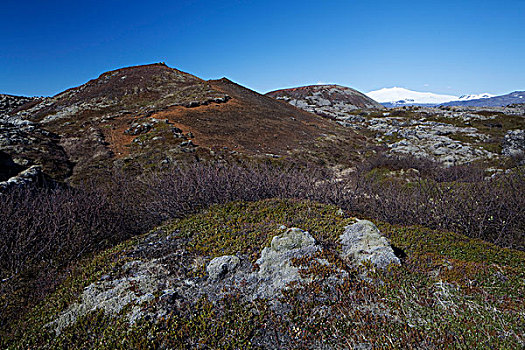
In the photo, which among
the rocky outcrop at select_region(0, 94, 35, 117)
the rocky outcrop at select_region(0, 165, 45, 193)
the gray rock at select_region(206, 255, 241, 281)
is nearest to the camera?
the gray rock at select_region(206, 255, 241, 281)

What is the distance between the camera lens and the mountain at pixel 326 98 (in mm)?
84188

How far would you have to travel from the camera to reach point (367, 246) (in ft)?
20.9

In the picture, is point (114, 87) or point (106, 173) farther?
point (114, 87)

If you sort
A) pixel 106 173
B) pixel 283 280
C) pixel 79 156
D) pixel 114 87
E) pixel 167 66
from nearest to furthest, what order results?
pixel 283 280, pixel 106 173, pixel 79 156, pixel 114 87, pixel 167 66

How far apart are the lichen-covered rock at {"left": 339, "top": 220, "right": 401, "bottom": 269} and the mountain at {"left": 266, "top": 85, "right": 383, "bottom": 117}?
7531 cm

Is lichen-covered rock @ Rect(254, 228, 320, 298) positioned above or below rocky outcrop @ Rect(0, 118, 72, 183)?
below

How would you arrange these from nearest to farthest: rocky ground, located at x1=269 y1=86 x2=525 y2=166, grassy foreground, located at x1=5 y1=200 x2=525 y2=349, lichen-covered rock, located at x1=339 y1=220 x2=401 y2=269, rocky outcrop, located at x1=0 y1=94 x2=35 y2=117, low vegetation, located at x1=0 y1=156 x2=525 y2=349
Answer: grassy foreground, located at x1=5 y1=200 x2=525 y2=349 < low vegetation, located at x1=0 y1=156 x2=525 y2=349 < lichen-covered rock, located at x1=339 y1=220 x2=401 y2=269 < rocky ground, located at x1=269 y1=86 x2=525 y2=166 < rocky outcrop, located at x1=0 y1=94 x2=35 y2=117

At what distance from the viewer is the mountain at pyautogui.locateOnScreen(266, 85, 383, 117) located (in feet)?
276

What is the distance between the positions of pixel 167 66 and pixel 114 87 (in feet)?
57.0

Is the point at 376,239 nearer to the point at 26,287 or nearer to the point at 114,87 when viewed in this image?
the point at 26,287

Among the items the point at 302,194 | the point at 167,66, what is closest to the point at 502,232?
the point at 302,194

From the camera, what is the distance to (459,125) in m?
50.6

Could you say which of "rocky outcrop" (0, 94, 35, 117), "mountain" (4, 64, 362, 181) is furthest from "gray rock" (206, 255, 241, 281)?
"rocky outcrop" (0, 94, 35, 117)

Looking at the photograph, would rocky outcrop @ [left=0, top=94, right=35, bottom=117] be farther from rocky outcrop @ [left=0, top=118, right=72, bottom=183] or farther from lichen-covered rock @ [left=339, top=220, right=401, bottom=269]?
lichen-covered rock @ [left=339, top=220, right=401, bottom=269]
